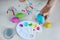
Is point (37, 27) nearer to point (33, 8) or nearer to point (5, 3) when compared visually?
point (33, 8)

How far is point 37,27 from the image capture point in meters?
0.86

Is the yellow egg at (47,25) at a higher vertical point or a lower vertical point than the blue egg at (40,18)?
lower

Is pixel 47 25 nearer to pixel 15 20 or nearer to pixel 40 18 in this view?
pixel 40 18

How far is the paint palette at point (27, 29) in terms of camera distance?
0.82 meters

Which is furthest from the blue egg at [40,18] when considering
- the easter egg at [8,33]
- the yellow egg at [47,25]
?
the easter egg at [8,33]

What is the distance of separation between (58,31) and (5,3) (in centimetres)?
39

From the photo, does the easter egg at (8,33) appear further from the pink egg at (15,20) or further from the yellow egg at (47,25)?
the yellow egg at (47,25)

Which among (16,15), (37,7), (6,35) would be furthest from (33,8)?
(6,35)

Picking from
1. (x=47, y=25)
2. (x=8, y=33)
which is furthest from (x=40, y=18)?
(x=8, y=33)

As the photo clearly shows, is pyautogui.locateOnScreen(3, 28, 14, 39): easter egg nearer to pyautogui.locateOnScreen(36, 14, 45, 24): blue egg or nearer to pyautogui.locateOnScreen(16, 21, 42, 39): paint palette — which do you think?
pyautogui.locateOnScreen(16, 21, 42, 39): paint palette

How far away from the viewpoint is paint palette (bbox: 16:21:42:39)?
0.82m

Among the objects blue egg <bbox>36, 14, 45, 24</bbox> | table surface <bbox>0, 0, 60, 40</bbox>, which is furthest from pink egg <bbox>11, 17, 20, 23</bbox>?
blue egg <bbox>36, 14, 45, 24</bbox>

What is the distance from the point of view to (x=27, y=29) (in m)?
0.85

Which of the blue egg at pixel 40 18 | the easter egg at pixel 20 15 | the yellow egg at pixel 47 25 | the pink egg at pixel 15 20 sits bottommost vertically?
the yellow egg at pixel 47 25
